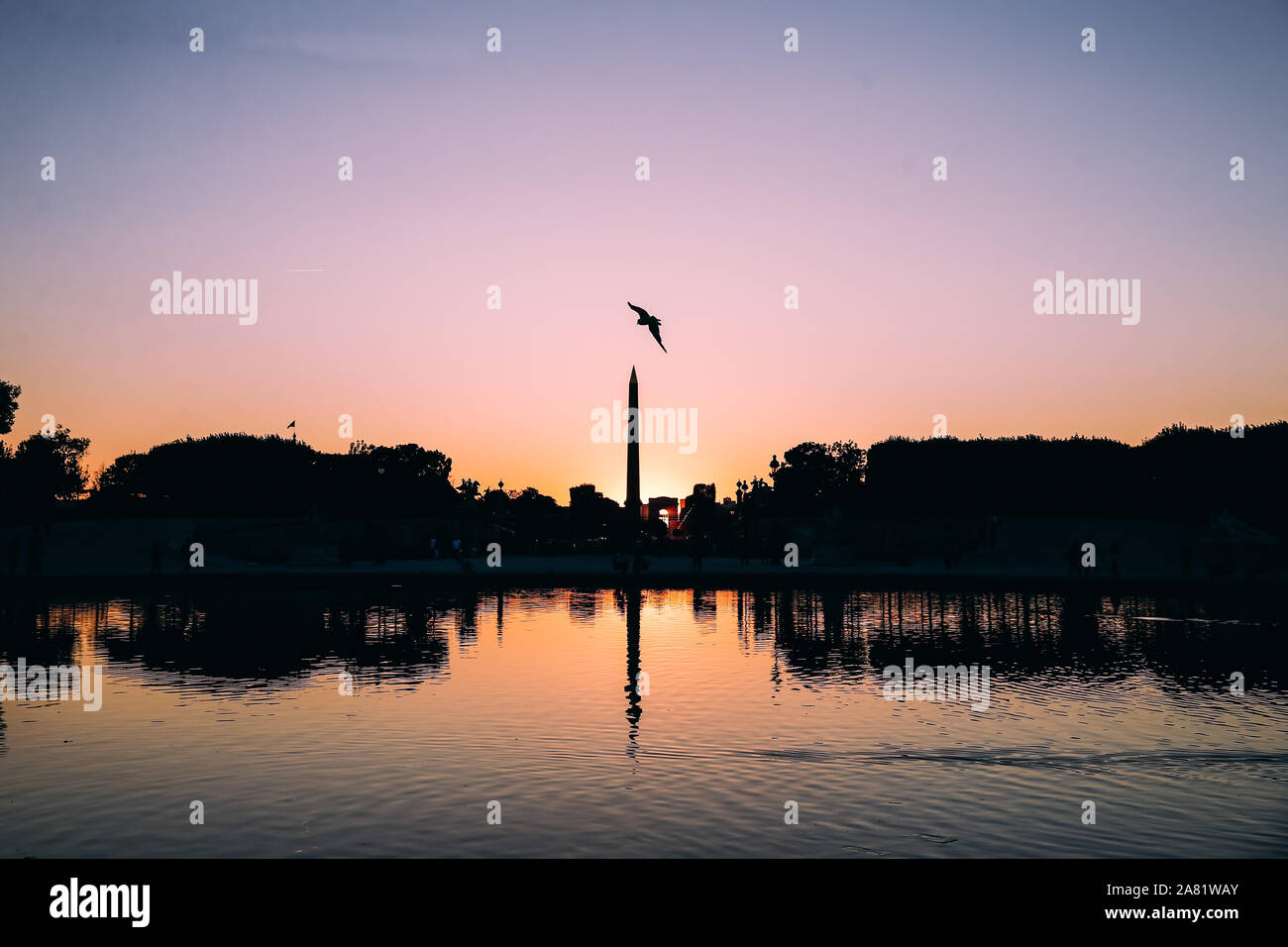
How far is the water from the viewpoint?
8102 mm

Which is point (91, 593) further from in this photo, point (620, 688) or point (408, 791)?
point (408, 791)

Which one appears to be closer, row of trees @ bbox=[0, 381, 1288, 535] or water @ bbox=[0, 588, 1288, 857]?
water @ bbox=[0, 588, 1288, 857]

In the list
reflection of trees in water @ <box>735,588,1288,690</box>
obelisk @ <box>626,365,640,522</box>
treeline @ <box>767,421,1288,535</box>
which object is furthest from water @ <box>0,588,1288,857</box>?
treeline @ <box>767,421,1288,535</box>

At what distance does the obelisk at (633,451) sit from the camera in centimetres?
5856

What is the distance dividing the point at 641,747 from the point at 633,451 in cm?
4937

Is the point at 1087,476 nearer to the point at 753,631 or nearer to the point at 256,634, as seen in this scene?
the point at 753,631

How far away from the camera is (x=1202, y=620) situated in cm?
2647

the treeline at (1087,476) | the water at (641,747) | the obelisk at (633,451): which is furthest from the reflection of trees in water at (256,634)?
the treeline at (1087,476)

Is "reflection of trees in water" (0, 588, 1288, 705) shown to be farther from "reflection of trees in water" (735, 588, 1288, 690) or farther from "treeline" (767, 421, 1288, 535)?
"treeline" (767, 421, 1288, 535)

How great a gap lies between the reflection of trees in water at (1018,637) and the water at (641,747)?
16 centimetres

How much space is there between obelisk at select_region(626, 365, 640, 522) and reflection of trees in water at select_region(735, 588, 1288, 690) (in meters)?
25.8
